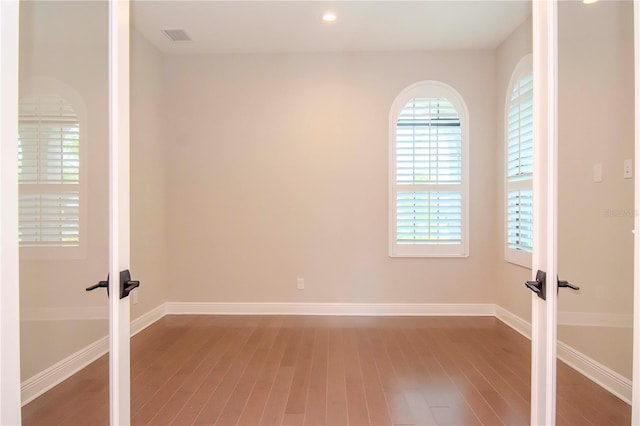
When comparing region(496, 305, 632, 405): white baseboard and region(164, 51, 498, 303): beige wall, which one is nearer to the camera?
region(496, 305, 632, 405): white baseboard

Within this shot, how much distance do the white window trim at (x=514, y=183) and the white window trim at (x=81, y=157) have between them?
3.50m

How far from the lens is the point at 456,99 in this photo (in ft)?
13.7

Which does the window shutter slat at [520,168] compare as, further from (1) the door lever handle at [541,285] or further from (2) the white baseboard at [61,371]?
(2) the white baseboard at [61,371]

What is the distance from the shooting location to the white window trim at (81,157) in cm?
148

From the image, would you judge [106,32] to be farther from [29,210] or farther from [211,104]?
[211,104]

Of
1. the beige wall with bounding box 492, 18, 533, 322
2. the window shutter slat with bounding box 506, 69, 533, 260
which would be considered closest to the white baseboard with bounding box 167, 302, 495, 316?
the beige wall with bounding box 492, 18, 533, 322

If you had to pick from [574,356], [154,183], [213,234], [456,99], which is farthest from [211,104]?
[574,356]

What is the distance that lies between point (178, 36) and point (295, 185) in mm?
1986

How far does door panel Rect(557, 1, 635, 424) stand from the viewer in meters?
1.43

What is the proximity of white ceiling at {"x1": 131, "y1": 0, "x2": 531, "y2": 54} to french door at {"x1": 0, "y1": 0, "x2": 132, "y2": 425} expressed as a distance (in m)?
2.10

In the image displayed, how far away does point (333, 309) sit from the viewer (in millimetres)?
4266

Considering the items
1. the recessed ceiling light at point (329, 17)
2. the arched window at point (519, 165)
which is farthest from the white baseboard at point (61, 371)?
the arched window at point (519, 165)

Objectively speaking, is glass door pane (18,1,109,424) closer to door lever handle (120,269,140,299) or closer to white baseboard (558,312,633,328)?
door lever handle (120,269,140,299)

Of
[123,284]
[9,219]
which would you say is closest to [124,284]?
[123,284]
